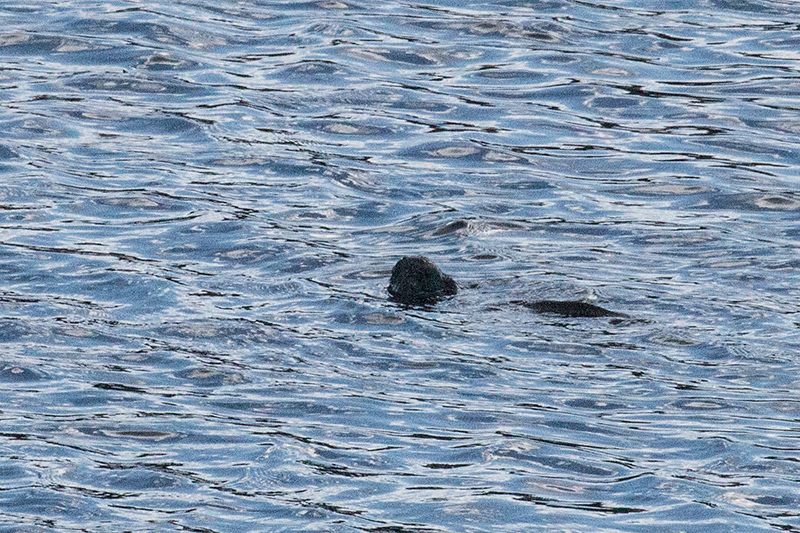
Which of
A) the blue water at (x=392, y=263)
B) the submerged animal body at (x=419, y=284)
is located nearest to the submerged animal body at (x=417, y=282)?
the submerged animal body at (x=419, y=284)

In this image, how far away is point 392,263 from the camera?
13.5 meters

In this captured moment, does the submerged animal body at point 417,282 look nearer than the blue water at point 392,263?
No

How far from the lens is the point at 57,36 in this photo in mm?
19641

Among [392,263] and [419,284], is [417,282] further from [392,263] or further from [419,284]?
[392,263]

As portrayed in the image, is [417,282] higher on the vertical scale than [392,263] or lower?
higher

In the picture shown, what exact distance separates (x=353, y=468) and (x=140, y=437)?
1349 millimetres

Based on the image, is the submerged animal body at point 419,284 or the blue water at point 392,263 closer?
the blue water at point 392,263

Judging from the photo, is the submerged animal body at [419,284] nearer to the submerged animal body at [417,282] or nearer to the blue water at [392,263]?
the submerged animal body at [417,282]

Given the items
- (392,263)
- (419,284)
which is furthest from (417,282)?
(392,263)

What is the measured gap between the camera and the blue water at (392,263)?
9438 millimetres

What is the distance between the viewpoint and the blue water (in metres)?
9.44

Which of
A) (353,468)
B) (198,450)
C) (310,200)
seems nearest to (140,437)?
(198,450)

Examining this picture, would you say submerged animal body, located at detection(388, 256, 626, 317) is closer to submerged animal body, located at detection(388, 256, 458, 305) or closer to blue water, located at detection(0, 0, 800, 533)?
submerged animal body, located at detection(388, 256, 458, 305)

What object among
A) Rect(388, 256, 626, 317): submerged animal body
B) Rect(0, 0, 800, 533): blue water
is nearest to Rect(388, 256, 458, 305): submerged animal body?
Rect(388, 256, 626, 317): submerged animal body
